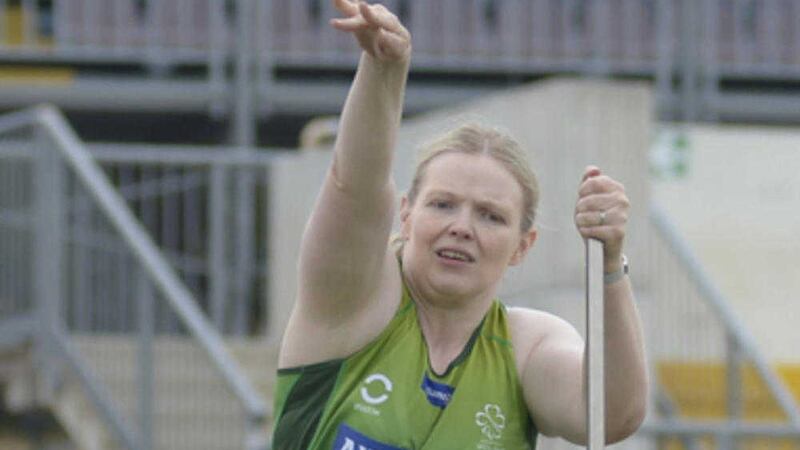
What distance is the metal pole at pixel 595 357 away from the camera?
157 inches

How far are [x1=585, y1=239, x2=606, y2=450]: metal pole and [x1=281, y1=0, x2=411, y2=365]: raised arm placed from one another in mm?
418

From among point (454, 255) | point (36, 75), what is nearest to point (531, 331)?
point (454, 255)

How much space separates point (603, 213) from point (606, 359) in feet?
0.96

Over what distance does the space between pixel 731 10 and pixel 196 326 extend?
40.1 ft

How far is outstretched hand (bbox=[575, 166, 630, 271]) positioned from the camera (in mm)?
4109

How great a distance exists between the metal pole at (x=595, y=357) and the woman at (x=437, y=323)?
0.39 ft

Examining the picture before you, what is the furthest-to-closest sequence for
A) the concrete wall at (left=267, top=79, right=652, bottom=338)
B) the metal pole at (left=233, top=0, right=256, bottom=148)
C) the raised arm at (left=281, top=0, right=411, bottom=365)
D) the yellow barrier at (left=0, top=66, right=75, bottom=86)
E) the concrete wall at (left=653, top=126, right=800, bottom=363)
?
the yellow barrier at (left=0, top=66, right=75, bottom=86) < the metal pole at (left=233, top=0, right=256, bottom=148) < the concrete wall at (left=653, top=126, right=800, bottom=363) < the concrete wall at (left=267, top=79, right=652, bottom=338) < the raised arm at (left=281, top=0, right=411, bottom=365)

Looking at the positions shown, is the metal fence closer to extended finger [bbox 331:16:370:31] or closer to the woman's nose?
the woman's nose

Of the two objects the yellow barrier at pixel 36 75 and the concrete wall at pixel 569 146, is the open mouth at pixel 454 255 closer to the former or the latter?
the concrete wall at pixel 569 146

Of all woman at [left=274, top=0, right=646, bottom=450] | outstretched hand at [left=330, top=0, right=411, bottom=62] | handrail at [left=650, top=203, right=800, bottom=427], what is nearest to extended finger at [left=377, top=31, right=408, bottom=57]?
outstretched hand at [left=330, top=0, right=411, bottom=62]

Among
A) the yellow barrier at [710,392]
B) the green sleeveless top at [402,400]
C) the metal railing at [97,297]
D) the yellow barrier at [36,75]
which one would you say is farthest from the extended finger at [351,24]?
the yellow barrier at [36,75]

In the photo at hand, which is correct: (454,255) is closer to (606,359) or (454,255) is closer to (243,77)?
(606,359)

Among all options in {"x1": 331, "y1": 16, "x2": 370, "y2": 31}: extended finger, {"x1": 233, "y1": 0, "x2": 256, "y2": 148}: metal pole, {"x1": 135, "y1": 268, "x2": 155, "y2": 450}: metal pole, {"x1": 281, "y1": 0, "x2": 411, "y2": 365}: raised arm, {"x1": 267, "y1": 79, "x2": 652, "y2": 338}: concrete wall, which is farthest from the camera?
{"x1": 233, "y1": 0, "x2": 256, "y2": 148}: metal pole

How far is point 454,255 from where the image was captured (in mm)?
4273
